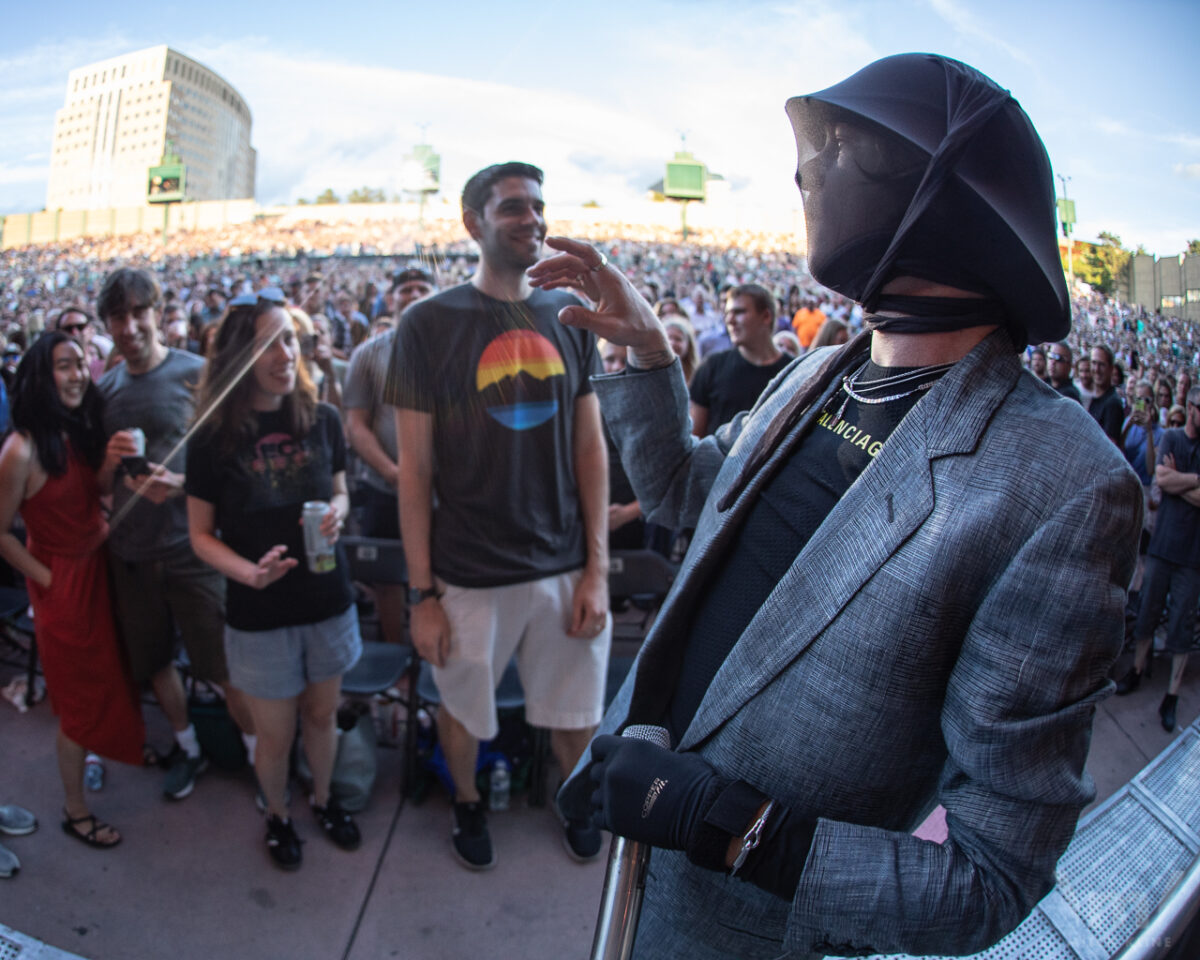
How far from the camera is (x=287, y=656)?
8.23 ft

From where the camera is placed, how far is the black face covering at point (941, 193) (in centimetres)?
86

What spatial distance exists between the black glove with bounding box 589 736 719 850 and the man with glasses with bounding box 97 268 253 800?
2.36m

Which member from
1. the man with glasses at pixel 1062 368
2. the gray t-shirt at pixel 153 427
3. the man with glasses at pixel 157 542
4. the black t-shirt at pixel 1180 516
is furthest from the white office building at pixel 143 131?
the black t-shirt at pixel 1180 516

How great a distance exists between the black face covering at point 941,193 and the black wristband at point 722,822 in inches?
23.9

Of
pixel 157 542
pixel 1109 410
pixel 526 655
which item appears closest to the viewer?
pixel 1109 410

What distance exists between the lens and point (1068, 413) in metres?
0.89

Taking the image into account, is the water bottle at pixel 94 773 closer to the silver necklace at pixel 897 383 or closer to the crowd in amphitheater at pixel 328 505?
the crowd in amphitheater at pixel 328 505

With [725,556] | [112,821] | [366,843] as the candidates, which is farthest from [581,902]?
[725,556]

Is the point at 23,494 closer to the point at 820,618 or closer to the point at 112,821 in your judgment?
the point at 112,821

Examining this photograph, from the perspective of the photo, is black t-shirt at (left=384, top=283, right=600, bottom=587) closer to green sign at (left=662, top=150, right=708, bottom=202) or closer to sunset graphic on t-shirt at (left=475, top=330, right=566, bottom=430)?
sunset graphic on t-shirt at (left=475, top=330, right=566, bottom=430)

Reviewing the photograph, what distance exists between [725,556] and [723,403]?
8.75 feet

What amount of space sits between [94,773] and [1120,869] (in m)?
3.53

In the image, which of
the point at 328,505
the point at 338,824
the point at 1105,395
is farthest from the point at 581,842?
the point at 1105,395

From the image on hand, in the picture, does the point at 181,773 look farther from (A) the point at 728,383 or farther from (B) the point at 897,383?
(B) the point at 897,383
